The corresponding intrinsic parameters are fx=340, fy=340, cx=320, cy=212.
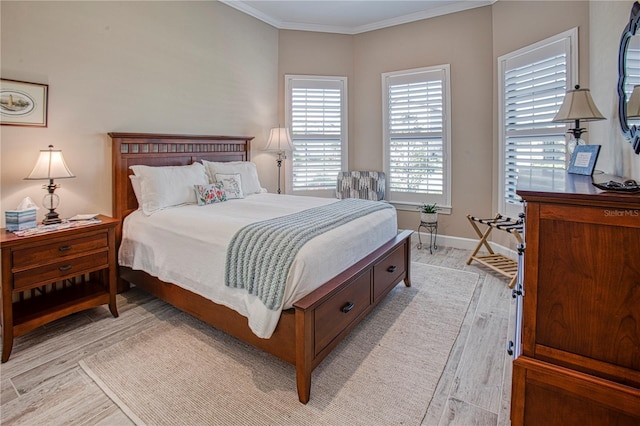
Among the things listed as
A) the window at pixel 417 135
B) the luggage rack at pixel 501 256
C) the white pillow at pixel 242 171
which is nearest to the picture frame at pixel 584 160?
the luggage rack at pixel 501 256

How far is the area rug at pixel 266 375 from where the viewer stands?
5.70 feet

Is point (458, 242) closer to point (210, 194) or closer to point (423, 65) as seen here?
point (423, 65)

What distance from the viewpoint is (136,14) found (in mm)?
3207

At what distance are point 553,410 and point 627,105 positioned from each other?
5.41 feet

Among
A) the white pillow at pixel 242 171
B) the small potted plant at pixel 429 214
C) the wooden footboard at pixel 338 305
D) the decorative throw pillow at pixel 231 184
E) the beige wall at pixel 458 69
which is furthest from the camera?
the small potted plant at pixel 429 214

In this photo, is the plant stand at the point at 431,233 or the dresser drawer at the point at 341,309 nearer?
the dresser drawer at the point at 341,309

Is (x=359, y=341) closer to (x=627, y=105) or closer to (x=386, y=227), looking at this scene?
(x=386, y=227)

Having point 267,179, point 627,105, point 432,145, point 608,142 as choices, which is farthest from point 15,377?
point 432,145

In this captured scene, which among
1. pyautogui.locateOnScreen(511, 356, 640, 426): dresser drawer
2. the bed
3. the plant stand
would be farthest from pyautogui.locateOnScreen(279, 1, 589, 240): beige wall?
pyautogui.locateOnScreen(511, 356, 640, 426): dresser drawer

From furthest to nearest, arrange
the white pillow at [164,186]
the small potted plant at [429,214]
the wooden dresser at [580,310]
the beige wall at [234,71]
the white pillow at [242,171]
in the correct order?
the small potted plant at [429,214] < the white pillow at [242,171] < the white pillow at [164,186] < the beige wall at [234,71] < the wooden dresser at [580,310]

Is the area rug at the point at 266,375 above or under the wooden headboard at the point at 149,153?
under

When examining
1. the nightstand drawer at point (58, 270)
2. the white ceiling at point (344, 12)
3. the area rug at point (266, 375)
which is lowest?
the area rug at point (266, 375)

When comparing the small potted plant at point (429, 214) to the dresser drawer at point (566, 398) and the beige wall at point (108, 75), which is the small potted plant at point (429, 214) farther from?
the dresser drawer at point (566, 398)

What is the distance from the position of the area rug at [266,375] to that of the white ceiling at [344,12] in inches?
148
